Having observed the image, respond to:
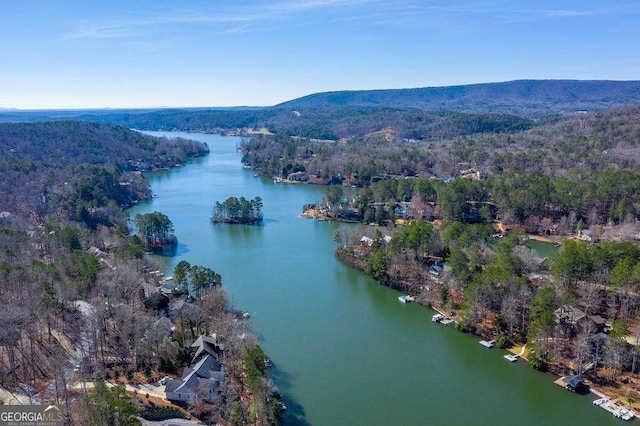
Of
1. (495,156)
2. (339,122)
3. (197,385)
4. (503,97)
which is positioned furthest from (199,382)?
(503,97)

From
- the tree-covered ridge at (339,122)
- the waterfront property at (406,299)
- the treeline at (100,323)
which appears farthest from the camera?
the tree-covered ridge at (339,122)

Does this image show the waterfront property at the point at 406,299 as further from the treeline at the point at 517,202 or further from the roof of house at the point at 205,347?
the treeline at the point at 517,202

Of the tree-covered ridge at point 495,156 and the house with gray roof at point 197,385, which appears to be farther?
the tree-covered ridge at point 495,156

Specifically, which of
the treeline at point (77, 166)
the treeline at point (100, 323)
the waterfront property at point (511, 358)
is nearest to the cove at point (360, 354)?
the waterfront property at point (511, 358)

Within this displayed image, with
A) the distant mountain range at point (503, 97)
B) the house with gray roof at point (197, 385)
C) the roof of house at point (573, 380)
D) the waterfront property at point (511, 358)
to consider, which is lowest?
the waterfront property at point (511, 358)

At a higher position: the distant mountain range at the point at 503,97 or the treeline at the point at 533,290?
the distant mountain range at the point at 503,97

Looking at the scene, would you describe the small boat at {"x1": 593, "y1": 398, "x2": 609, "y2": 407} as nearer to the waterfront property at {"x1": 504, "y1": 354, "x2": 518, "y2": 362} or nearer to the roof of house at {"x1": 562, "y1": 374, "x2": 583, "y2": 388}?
the roof of house at {"x1": 562, "y1": 374, "x2": 583, "y2": 388}

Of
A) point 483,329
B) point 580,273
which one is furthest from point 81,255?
point 580,273

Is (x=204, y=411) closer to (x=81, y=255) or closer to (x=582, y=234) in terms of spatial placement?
(x=81, y=255)
